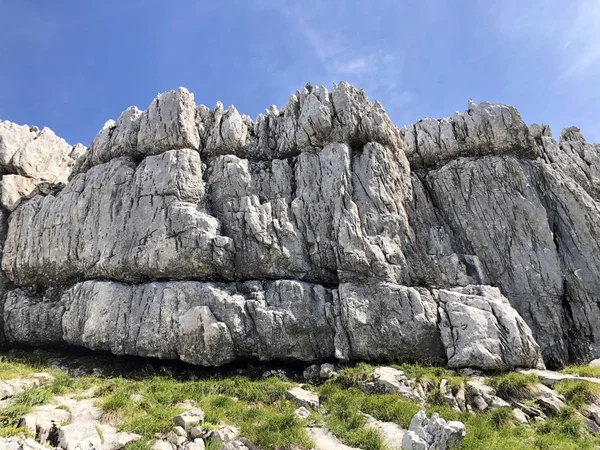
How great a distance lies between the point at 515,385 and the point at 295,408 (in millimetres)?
10109

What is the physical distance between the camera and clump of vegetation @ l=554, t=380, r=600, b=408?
15312mm

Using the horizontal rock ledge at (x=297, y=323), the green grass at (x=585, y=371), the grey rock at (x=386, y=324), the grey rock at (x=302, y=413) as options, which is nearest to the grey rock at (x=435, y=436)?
the grey rock at (x=302, y=413)

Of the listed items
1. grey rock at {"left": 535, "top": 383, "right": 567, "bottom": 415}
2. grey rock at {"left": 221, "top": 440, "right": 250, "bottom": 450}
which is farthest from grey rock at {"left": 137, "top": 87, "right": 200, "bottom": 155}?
grey rock at {"left": 535, "top": 383, "right": 567, "bottom": 415}

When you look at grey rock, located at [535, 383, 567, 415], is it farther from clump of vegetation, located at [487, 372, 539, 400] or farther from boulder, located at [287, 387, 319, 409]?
boulder, located at [287, 387, 319, 409]

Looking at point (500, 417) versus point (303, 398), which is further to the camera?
point (303, 398)

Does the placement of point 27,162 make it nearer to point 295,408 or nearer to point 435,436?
point 295,408

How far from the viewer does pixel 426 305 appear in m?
20.8

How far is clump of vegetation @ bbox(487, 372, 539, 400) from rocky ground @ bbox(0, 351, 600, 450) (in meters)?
0.04

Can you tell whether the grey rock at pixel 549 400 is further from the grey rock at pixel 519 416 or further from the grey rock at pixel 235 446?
the grey rock at pixel 235 446

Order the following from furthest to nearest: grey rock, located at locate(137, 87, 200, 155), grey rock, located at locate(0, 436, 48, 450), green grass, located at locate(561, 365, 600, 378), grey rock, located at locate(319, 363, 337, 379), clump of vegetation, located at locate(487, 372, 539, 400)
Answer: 1. grey rock, located at locate(137, 87, 200, 155)
2. grey rock, located at locate(319, 363, 337, 379)
3. green grass, located at locate(561, 365, 600, 378)
4. clump of vegetation, located at locate(487, 372, 539, 400)
5. grey rock, located at locate(0, 436, 48, 450)

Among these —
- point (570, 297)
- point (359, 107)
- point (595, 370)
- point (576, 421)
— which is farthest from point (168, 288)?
point (570, 297)

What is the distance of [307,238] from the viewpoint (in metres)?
23.5

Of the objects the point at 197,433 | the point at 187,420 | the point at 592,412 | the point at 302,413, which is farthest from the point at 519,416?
the point at 187,420

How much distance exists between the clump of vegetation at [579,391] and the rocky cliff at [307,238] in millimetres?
2466
